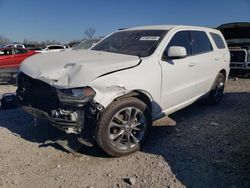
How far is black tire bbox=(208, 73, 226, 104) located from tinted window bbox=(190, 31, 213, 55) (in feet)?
2.61

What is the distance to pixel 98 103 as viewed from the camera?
3.53 metres

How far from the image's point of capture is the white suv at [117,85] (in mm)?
3570

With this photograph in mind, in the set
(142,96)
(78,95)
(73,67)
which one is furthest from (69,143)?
(142,96)

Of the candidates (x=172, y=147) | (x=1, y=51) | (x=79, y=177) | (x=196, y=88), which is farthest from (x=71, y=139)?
(x=1, y=51)

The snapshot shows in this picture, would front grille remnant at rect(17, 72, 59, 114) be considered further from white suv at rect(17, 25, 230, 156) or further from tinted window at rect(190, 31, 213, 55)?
tinted window at rect(190, 31, 213, 55)

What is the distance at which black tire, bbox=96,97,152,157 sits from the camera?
144 inches

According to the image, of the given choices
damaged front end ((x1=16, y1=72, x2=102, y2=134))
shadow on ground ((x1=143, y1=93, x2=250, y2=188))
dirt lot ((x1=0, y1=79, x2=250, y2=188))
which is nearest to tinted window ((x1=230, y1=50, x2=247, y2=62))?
shadow on ground ((x1=143, y1=93, x2=250, y2=188))

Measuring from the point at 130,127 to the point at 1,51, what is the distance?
10.6m

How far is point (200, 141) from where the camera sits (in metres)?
4.52

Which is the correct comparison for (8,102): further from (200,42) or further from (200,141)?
(200,42)

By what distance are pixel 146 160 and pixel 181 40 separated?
7.50 feet

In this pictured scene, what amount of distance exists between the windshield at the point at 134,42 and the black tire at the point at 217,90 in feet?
7.15

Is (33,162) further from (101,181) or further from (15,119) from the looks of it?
(15,119)

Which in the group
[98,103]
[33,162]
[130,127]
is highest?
[98,103]
